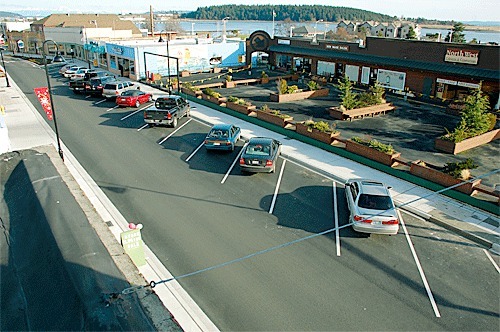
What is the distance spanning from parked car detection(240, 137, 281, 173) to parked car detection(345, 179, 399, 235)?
15.7 feet

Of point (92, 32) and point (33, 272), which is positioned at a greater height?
point (92, 32)

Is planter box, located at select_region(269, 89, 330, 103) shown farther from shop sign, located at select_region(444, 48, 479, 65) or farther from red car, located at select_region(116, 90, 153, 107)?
red car, located at select_region(116, 90, 153, 107)

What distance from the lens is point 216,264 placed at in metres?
11.8

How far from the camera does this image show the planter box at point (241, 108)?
2809 centimetres

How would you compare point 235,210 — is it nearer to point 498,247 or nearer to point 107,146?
point 498,247

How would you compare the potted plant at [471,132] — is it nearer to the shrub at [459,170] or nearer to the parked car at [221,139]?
the shrub at [459,170]

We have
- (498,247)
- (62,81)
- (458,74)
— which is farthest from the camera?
(62,81)

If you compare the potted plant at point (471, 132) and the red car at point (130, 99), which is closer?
the potted plant at point (471, 132)

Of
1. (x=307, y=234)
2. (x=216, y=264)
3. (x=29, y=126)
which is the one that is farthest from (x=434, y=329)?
(x=29, y=126)

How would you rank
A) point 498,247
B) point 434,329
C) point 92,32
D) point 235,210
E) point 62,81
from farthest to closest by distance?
point 92,32 < point 62,81 < point 235,210 < point 498,247 < point 434,329

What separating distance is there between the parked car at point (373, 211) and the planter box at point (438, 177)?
414 cm

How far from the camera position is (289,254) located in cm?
1231

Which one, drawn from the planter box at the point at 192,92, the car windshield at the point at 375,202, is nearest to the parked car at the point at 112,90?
the planter box at the point at 192,92

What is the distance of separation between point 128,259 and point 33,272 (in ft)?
8.20
